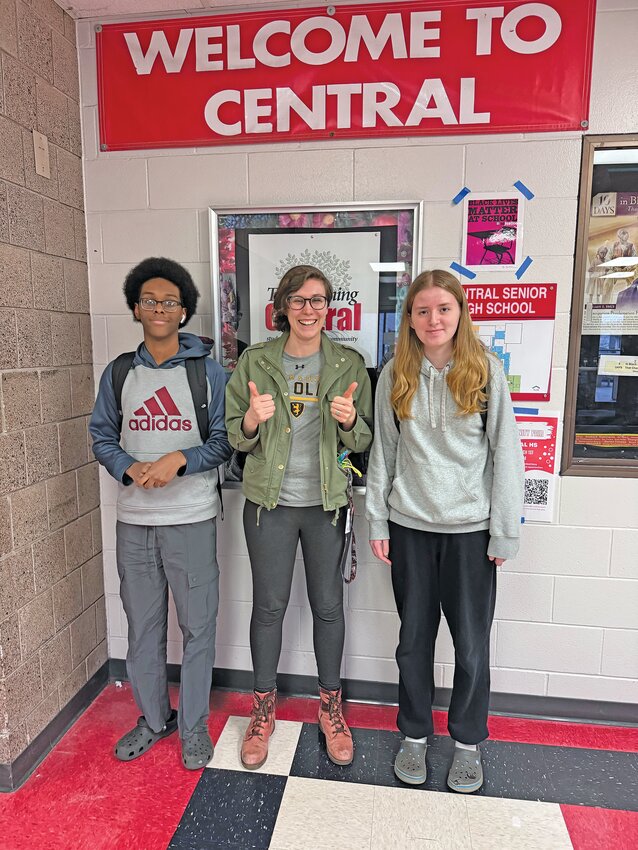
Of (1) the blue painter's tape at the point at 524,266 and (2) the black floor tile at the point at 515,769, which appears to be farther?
(1) the blue painter's tape at the point at 524,266

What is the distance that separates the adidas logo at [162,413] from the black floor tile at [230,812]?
1.21m

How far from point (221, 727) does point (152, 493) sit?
99 cm

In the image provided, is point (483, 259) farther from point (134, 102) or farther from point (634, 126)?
point (134, 102)

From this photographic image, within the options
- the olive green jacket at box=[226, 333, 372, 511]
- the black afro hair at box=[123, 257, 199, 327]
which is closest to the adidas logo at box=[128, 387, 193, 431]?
the olive green jacket at box=[226, 333, 372, 511]

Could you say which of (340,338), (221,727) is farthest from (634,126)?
(221,727)

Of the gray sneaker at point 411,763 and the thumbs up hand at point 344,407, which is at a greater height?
the thumbs up hand at point 344,407

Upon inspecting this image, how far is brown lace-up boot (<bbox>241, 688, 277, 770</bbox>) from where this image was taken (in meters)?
2.08

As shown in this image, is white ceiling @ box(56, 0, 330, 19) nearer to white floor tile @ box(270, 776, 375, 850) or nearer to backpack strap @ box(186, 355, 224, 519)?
backpack strap @ box(186, 355, 224, 519)

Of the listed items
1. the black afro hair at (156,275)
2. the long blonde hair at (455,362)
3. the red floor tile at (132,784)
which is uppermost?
the black afro hair at (156,275)

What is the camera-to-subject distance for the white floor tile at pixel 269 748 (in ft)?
6.84

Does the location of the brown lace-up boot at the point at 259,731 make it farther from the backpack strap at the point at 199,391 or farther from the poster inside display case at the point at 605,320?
the poster inside display case at the point at 605,320

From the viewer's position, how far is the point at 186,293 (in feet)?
6.87

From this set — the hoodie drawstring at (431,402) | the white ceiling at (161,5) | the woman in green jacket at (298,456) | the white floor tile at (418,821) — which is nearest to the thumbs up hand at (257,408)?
the woman in green jacket at (298,456)

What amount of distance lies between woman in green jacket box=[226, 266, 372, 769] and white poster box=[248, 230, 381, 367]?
0.71 feet
